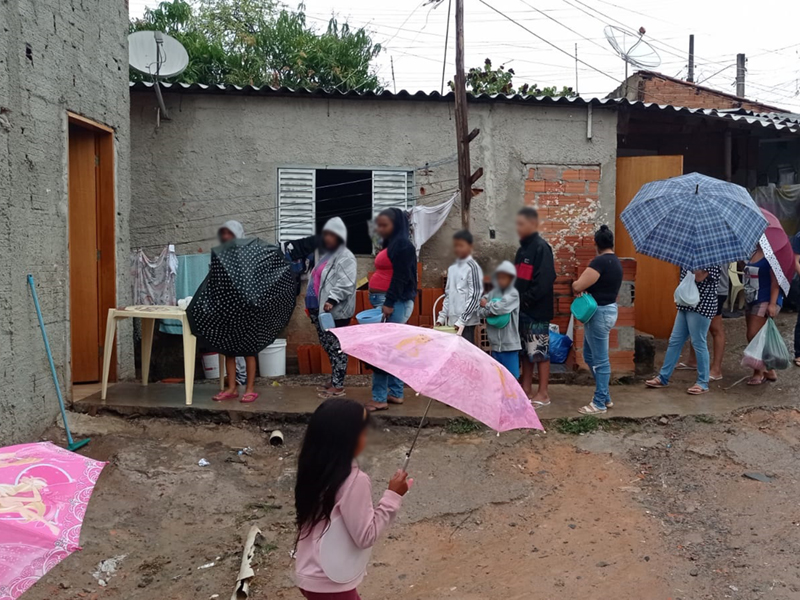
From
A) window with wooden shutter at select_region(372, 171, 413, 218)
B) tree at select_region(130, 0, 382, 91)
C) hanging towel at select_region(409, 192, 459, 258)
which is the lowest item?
hanging towel at select_region(409, 192, 459, 258)

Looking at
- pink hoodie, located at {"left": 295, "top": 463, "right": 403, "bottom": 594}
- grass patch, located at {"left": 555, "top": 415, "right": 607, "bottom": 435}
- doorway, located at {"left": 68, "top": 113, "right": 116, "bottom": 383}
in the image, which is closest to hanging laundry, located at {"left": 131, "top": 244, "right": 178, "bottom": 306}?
doorway, located at {"left": 68, "top": 113, "right": 116, "bottom": 383}

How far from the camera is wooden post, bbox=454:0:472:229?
697 cm

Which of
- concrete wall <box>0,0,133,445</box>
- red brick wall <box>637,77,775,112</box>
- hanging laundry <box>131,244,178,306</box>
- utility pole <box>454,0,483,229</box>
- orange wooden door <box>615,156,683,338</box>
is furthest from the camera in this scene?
red brick wall <box>637,77,775,112</box>

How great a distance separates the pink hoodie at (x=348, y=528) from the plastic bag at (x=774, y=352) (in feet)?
16.3

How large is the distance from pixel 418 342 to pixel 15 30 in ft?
13.2

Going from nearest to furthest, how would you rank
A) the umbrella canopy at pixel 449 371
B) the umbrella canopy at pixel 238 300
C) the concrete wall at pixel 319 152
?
the umbrella canopy at pixel 449 371 → the umbrella canopy at pixel 238 300 → the concrete wall at pixel 319 152

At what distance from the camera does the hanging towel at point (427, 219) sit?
7.44 meters

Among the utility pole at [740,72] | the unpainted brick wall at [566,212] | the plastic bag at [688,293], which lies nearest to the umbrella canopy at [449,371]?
the plastic bag at [688,293]

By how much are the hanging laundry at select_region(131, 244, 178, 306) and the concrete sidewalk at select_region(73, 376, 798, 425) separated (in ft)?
3.86

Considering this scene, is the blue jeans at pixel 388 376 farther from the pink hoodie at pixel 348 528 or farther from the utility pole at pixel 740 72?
the utility pole at pixel 740 72

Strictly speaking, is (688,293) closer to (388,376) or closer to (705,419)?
(705,419)

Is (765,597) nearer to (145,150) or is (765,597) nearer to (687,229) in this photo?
(687,229)

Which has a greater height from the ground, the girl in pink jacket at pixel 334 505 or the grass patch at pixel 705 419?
the girl in pink jacket at pixel 334 505

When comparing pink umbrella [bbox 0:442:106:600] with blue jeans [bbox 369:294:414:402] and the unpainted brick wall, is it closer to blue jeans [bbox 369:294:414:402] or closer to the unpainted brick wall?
blue jeans [bbox 369:294:414:402]
